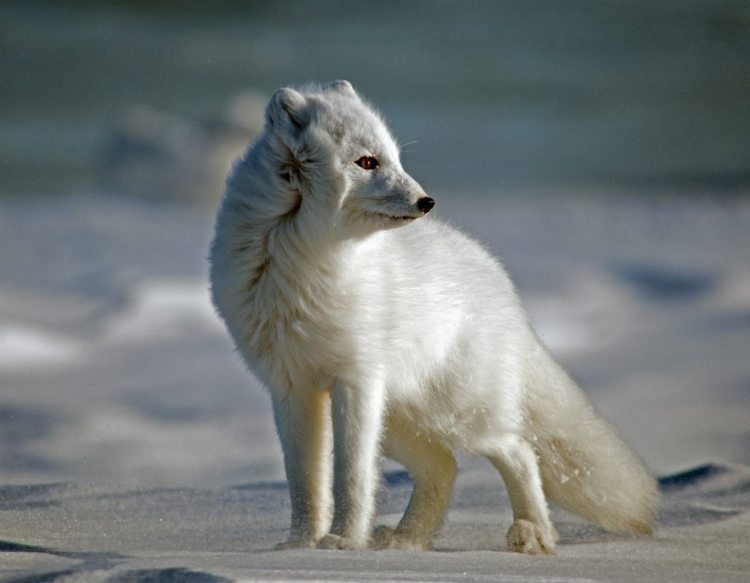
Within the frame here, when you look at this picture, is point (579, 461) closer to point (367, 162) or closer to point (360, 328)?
point (360, 328)

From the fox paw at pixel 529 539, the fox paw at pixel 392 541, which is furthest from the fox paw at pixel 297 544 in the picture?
the fox paw at pixel 529 539

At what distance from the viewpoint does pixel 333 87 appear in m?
4.39

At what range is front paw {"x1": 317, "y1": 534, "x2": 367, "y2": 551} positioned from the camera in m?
4.00

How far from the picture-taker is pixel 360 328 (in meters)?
4.09

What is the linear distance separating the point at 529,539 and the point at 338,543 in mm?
834

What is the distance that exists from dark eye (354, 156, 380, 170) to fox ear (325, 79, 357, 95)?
40 centimetres

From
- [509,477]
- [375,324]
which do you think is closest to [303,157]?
[375,324]

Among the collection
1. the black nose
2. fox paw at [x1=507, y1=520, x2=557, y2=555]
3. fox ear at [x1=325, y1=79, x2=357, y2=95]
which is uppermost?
fox ear at [x1=325, y1=79, x2=357, y2=95]

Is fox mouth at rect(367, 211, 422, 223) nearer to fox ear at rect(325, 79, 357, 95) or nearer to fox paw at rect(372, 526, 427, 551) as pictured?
fox ear at rect(325, 79, 357, 95)

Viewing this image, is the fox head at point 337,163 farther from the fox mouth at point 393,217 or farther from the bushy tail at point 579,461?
the bushy tail at point 579,461

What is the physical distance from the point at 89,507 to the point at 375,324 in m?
2.25

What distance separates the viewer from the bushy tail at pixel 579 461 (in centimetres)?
482

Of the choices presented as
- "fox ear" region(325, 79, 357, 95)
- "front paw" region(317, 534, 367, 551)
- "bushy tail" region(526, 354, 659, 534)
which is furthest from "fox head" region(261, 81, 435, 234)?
"bushy tail" region(526, 354, 659, 534)

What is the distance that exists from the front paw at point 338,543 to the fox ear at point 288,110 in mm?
1378
